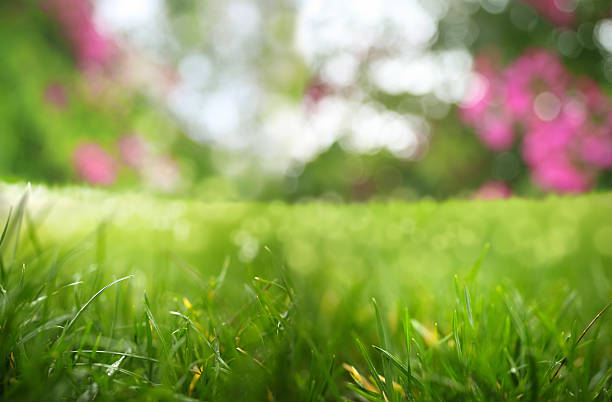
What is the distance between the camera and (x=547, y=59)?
375cm

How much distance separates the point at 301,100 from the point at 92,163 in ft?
8.74

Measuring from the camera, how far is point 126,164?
4852 millimetres

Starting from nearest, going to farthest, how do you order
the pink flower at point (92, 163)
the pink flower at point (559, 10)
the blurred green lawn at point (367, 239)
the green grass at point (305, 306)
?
the green grass at point (305, 306)
the blurred green lawn at point (367, 239)
the pink flower at point (559, 10)
the pink flower at point (92, 163)

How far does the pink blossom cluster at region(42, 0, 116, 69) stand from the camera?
162 inches

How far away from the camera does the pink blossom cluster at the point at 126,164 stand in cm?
432

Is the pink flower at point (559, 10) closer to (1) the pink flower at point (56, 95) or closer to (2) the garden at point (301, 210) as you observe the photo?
(2) the garden at point (301, 210)

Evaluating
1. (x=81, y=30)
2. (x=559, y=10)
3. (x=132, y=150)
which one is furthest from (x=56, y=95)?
(x=559, y=10)

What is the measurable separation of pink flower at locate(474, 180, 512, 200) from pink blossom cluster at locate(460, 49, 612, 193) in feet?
2.19

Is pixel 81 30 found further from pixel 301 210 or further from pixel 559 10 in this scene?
pixel 559 10

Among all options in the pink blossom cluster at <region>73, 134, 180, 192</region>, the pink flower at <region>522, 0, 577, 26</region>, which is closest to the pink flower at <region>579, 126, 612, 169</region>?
the pink flower at <region>522, 0, 577, 26</region>

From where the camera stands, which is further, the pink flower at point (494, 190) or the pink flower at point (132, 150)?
the pink flower at point (494, 190)

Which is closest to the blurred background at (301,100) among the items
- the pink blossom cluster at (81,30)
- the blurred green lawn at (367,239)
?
the pink blossom cluster at (81,30)

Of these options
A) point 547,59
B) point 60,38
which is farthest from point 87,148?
point 547,59

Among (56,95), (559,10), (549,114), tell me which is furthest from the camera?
(56,95)
